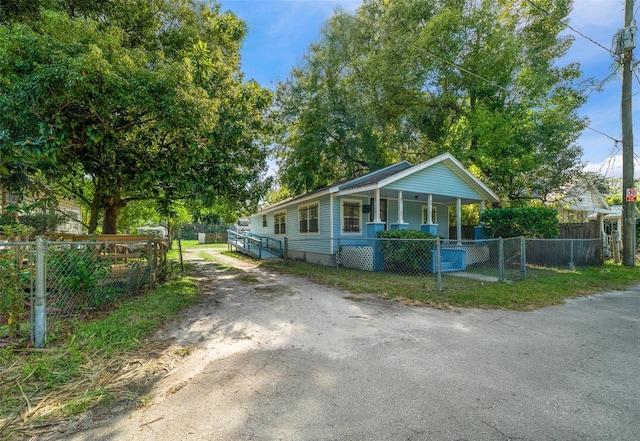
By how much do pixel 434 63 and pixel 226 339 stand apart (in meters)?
16.3

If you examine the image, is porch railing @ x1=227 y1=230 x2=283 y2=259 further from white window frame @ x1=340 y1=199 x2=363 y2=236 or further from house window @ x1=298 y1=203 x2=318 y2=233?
white window frame @ x1=340 y1=199 x2=363 y2=236

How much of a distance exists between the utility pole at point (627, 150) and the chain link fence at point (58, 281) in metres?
16.5

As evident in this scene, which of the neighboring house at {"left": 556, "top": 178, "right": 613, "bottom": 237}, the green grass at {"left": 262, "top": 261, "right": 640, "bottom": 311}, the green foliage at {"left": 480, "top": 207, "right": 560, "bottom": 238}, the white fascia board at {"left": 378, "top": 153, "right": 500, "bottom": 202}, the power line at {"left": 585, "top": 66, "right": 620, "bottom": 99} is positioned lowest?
the green grass at {"left": 262, "top": 261, "right": 640, "bottom": 311}

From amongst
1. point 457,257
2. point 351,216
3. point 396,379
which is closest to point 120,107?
point 396,379

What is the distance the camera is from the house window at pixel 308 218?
13.6 m

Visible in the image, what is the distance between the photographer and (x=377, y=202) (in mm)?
10930

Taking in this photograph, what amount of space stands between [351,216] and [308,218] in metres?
2.47

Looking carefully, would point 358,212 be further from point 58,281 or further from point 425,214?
point 58,281

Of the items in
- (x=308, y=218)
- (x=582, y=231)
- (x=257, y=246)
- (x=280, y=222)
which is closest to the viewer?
(x=582, y=231)

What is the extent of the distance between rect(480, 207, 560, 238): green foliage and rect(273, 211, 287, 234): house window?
10713 millimetres

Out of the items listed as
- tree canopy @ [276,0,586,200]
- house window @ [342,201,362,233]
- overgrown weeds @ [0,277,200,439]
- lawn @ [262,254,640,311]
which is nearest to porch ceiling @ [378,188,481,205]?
house window @ [342,201,362,233]

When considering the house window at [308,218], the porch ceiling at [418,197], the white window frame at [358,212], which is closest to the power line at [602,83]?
the porch ceiling at [418,197]

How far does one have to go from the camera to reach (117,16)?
823 centimetres

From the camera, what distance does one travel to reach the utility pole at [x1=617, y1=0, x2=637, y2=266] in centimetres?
1098
